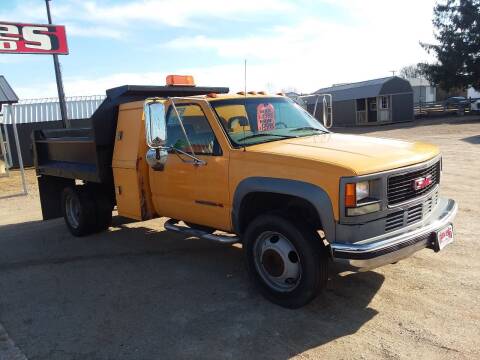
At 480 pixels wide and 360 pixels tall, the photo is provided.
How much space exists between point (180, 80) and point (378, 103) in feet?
103

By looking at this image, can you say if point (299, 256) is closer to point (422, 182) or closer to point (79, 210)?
point (422, 182)

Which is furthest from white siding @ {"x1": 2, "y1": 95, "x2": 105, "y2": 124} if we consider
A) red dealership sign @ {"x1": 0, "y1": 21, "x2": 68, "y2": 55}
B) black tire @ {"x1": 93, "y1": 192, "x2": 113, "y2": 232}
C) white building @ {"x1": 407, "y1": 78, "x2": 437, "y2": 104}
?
white building @ {"x1": 407, "y1": 78, "x2": 437, "y2": 104}

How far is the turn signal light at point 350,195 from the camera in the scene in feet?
12.2

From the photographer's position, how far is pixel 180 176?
527 cm

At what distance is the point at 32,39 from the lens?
13.3 meters

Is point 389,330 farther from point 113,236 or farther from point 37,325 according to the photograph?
point 113,236

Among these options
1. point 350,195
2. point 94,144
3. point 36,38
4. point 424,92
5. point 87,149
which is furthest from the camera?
point 424,92

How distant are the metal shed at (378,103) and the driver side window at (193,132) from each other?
3152 cm

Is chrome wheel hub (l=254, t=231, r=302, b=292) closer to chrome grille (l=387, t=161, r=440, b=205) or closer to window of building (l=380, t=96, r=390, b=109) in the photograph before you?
chrome grille (l=387, t=161, r=440, b=205)

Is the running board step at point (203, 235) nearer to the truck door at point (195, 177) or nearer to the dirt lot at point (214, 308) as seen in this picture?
the truck door at point (195, 177)

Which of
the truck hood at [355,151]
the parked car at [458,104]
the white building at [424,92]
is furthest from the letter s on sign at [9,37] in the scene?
the white building at [424,92]

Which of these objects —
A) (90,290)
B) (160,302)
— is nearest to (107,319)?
(160,302)

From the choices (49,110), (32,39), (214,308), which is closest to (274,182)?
(214,308)

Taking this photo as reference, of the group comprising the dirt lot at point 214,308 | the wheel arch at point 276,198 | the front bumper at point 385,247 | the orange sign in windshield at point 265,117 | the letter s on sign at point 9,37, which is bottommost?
the dirt lot at point 214,308
